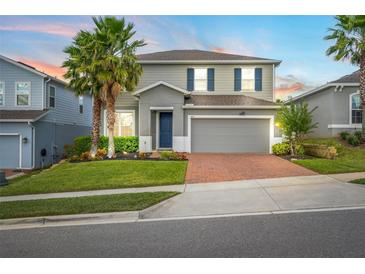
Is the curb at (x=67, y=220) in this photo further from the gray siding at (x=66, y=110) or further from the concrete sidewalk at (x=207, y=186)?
the gray siding at (x=66, y=110)

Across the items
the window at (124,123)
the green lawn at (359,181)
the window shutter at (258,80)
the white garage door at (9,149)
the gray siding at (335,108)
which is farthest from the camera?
the window shutter at (258,80)

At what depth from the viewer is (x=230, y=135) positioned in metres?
20.3

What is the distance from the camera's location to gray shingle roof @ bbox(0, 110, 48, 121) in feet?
63.7

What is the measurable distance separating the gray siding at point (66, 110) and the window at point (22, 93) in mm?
1442

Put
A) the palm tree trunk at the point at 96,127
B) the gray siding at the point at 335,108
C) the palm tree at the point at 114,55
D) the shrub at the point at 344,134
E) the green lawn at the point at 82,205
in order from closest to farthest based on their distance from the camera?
the green lawn at the point at 82,205 < the palm tree at the point at 114,55 < the palm tree trunk at the point at 96,127 < the shrub at the point at 344,134 < the gray siding at the point at 335,108

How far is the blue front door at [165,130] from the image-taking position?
2056 cm

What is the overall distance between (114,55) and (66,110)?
32.2 ft

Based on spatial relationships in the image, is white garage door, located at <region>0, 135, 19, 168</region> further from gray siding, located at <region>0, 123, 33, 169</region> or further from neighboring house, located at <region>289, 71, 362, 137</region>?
neighboring house, located at <region>289, 71, 362, 137</region>

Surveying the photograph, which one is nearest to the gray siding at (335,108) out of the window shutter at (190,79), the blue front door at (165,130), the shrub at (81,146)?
the window shutter at (190,79)

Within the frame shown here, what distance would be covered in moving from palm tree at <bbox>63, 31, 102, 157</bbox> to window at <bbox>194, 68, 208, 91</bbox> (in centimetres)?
755

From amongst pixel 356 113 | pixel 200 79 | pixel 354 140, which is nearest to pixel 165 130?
pixel 200 79

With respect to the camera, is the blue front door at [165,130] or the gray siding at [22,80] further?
the gray siding at [22,80]

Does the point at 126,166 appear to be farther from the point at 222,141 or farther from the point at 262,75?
the point at 262,75

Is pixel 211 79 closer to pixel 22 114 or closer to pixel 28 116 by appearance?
pixel 28 116
